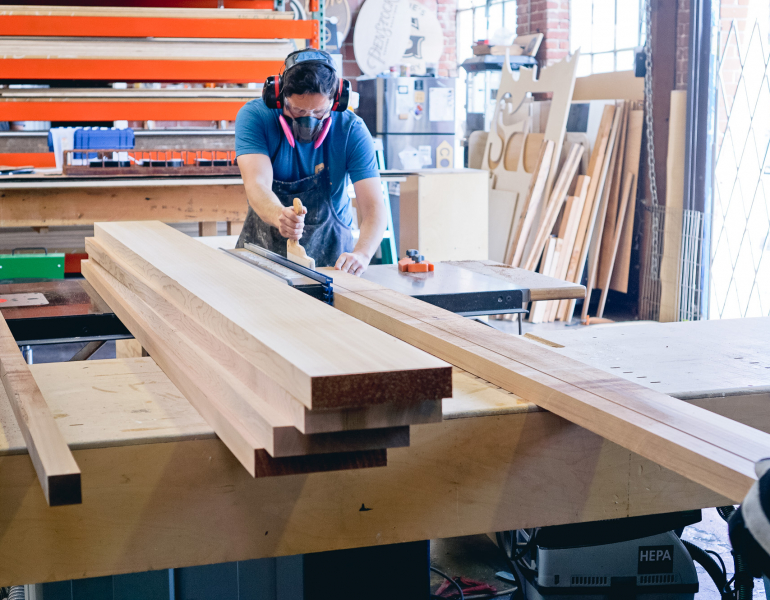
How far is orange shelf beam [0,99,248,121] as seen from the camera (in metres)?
4.40

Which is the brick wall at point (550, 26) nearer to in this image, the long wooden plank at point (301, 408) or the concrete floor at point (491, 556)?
the concrete floor at point (491, 556)

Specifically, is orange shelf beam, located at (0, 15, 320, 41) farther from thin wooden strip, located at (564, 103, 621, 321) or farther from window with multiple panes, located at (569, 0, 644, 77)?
window with multiple panes, located at (569, 0, 644, 77)

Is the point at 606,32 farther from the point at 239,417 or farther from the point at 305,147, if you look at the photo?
the point at 239,417

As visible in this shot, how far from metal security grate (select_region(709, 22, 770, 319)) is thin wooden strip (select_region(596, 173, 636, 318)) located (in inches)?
25.2

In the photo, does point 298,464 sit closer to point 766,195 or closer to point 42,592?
point 42,592

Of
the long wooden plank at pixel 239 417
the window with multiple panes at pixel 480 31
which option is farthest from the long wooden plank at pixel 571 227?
the long wooden plank at pixel 239 417

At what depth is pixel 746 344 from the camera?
5.53 ft

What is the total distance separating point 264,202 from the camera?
2.51 m

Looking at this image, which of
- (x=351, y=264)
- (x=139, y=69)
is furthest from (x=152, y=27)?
(x=351, y=264)

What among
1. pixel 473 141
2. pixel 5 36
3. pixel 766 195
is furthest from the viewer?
pixel 473 141

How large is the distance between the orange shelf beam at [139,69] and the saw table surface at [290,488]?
3325 millimetres

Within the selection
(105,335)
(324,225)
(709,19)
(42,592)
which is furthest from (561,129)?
(42,592)

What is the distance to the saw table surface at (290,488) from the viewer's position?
44.1 inches

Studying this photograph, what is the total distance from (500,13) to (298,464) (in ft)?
25.6
